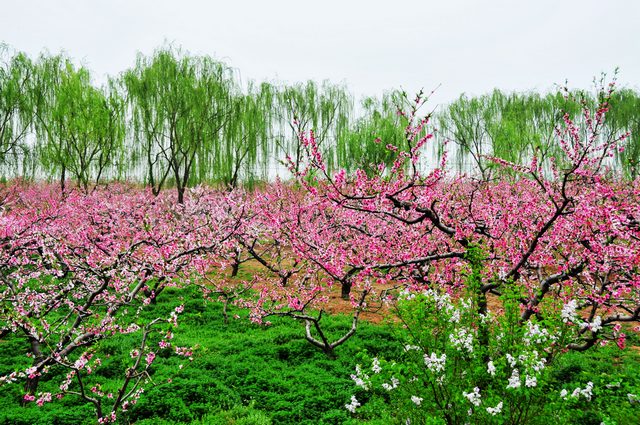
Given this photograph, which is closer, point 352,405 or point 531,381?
point 531,381

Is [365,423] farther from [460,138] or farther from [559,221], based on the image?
[460,138]

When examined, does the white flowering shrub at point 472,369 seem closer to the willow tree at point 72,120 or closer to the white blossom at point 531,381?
the white blossom at point 531,381

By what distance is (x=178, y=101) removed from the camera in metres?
17.6

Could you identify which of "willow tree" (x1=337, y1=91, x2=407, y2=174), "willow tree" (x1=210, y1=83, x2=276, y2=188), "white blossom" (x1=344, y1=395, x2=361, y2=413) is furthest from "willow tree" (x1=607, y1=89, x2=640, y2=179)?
"white blossom" (x1=344, y1=395, x2=361, y2=413)

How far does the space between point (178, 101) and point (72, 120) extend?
4.73m

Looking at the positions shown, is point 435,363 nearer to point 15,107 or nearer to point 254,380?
point 254,380

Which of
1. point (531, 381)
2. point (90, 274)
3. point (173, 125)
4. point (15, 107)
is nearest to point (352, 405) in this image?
point (531, 381)

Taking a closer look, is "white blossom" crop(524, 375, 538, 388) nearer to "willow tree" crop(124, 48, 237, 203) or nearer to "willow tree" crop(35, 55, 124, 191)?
"willow tree" crop(124, 48, 237, 203)

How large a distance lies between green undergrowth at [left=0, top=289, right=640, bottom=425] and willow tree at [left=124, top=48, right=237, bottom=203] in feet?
37.3

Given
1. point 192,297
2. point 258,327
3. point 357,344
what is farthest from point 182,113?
point 357,344

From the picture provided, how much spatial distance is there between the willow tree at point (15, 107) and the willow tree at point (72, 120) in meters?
0.39

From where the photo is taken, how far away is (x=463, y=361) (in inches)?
147

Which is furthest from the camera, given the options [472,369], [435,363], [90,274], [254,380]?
[90,274]

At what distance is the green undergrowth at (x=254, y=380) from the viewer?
484 cm
